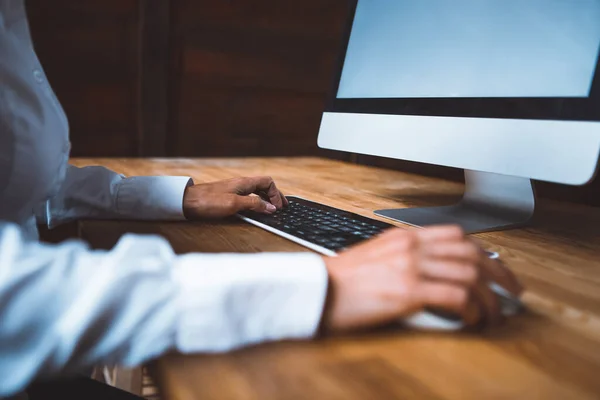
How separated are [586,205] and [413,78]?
1.87 ft

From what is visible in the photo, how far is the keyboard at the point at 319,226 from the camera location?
58 cm

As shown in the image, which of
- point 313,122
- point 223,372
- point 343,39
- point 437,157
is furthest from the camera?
point 313,122

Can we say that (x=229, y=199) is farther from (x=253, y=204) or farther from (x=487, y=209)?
(x=487, y=209)

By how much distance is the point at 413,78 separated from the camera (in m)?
0.84

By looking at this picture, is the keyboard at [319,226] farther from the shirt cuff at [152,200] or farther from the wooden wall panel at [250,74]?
the wooden wall panel at [250,74]

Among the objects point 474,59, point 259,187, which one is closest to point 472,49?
point 474,59

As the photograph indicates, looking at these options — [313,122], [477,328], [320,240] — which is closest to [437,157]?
[320,240]

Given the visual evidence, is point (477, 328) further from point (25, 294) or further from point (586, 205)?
point (586, 205)

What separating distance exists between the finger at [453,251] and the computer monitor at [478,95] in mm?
249

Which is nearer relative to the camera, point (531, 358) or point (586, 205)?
point (531, 358)

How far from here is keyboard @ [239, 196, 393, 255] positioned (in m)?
0.58

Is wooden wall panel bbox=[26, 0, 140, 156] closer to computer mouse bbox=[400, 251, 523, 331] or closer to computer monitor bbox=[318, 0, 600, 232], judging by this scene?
computer monitor bbox=[318, 0, 600, 232]

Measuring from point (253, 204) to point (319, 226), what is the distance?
14 centimetres

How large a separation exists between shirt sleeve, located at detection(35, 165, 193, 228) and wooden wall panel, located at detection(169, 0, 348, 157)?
1.58 meters
